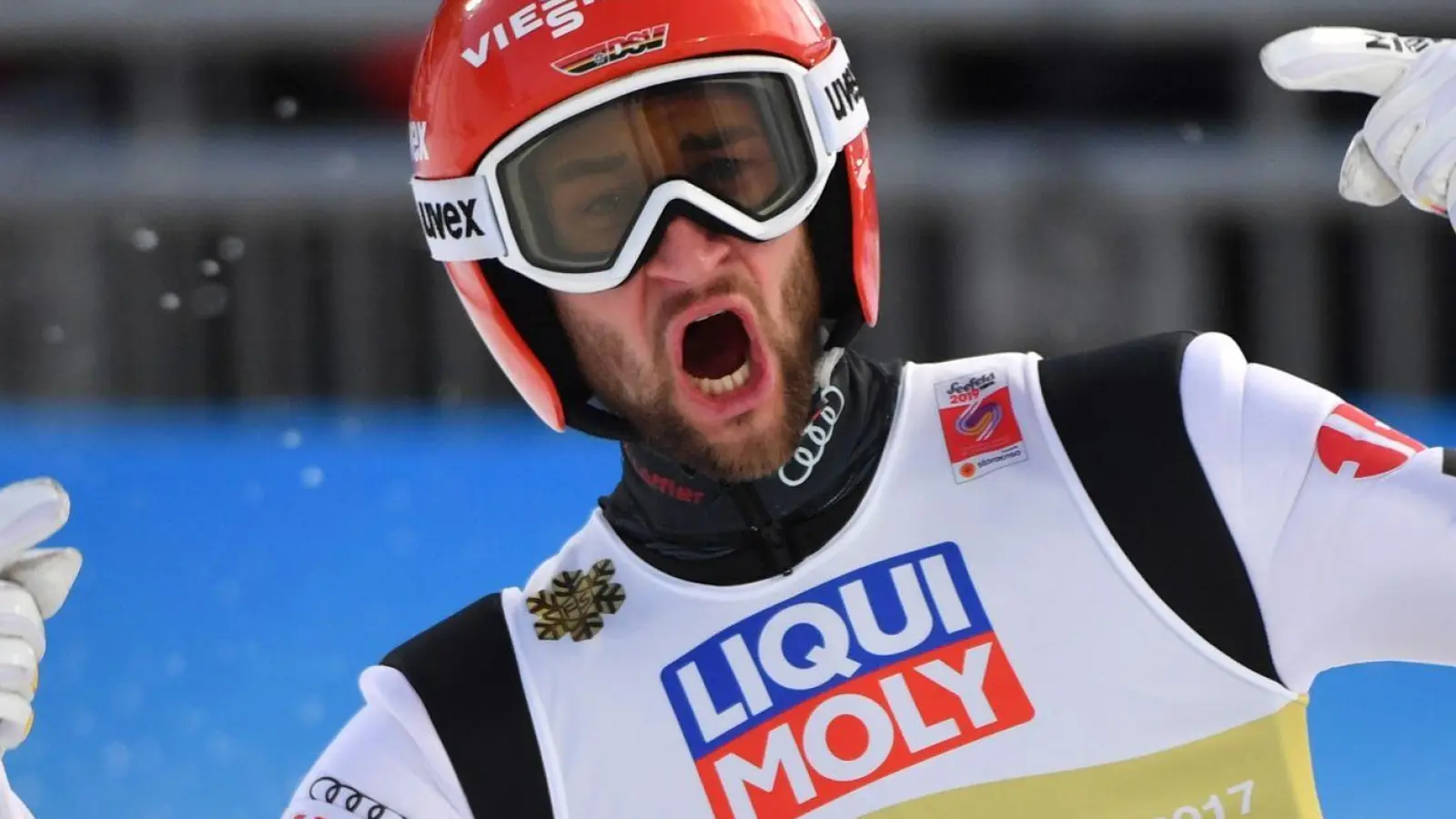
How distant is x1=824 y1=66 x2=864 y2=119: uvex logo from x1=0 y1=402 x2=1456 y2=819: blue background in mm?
2225

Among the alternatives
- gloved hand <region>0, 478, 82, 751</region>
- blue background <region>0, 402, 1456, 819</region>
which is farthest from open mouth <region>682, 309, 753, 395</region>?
blue background <region>0, 402, 1456, 819</region>

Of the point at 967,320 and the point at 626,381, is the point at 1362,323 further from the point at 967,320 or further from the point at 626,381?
the point at 626,381

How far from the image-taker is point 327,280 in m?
7.44

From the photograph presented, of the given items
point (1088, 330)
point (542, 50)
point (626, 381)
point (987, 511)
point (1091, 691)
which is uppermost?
point (542, 50)

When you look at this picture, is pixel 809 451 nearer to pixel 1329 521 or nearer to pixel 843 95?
pixel 843 95

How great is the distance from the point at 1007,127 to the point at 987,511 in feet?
17.4

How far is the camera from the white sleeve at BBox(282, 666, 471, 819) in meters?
2.60

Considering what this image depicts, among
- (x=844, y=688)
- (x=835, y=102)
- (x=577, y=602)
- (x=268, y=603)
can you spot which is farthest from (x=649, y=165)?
(x=268, y=603)

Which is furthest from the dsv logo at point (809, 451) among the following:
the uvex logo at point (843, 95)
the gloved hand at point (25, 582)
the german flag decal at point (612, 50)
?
the gloved hand at point (25, 582)

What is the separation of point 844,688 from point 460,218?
74 cm

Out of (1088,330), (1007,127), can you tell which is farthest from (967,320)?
(1007,127)

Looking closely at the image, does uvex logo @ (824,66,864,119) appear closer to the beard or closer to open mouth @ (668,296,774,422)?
the beard

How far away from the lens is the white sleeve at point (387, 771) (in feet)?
8.52

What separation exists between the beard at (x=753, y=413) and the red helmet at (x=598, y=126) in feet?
0.21
